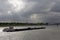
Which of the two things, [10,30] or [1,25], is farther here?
[1,25]

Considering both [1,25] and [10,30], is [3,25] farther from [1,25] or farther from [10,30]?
[10,30]

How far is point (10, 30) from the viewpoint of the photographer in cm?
11675

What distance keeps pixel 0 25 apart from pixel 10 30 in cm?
7895

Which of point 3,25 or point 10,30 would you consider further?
point 3,25

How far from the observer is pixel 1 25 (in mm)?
195750

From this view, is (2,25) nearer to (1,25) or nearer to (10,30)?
(1,25)

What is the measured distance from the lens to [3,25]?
197875mm

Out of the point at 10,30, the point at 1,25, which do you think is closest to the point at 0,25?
the point at 1,25

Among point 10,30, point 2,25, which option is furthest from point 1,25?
point 10,30

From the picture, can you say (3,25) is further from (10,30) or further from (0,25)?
(10,30)

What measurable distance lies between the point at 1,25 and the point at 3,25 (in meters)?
3.08

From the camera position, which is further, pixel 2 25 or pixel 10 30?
pixel 2 25

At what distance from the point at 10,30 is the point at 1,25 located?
82015mm

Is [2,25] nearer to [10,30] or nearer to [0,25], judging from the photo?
[0,25]
